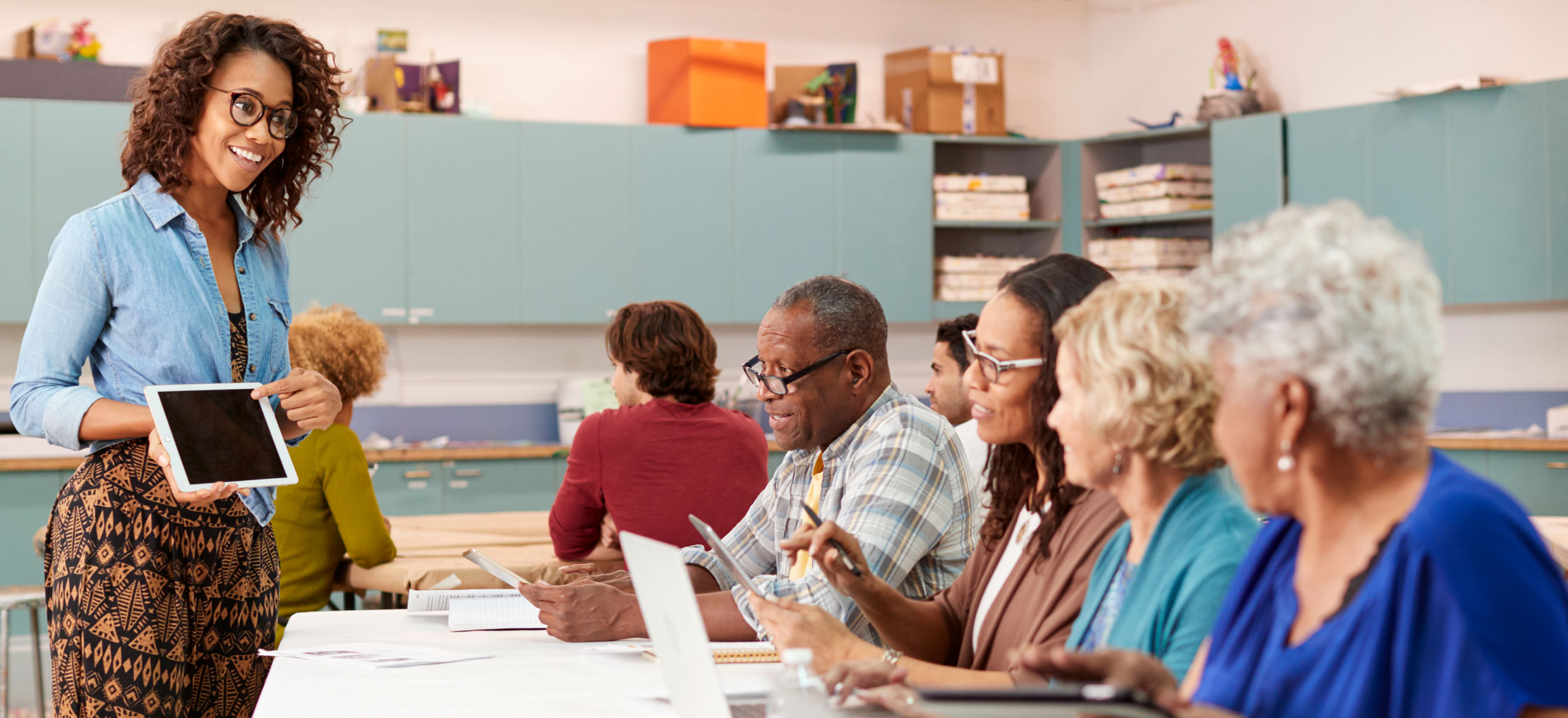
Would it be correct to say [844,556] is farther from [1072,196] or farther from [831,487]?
[1072,196]

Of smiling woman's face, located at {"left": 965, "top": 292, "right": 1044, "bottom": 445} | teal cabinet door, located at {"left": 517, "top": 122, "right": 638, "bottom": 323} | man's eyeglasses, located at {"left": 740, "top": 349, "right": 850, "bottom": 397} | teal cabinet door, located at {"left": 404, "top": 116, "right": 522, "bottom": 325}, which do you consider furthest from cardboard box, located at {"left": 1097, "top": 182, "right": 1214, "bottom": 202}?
smiling woman's face, located at {"left": 965, "top": 292, "right": 1044, "bottom": 445}

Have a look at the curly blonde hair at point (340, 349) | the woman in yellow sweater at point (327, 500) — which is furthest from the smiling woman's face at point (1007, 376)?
the curly blonde hair at point (340, 349)

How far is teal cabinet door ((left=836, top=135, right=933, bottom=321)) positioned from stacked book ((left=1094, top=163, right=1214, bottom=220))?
101cm

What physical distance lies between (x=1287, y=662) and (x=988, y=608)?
0.76 meters

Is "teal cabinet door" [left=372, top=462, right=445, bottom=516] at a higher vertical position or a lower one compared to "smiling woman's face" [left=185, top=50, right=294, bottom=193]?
lower

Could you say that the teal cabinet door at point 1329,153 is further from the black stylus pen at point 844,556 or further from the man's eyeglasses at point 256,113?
the man's eyeglasses at point 256,113

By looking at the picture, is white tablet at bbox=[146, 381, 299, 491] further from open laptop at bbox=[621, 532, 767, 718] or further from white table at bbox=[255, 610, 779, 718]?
open laptop at bbox=[621, 532, 767, 718]

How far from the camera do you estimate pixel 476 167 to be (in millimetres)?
5922

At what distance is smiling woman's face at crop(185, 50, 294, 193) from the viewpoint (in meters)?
1.97

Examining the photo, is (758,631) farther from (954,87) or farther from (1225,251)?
(954,87)

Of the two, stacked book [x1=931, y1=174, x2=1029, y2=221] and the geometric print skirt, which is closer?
the geometric print skirt

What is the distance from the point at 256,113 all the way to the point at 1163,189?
518 centimetres

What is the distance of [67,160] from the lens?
5.39 metres

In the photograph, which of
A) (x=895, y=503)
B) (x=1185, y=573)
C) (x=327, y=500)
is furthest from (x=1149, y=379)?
(x=327, y=500)
